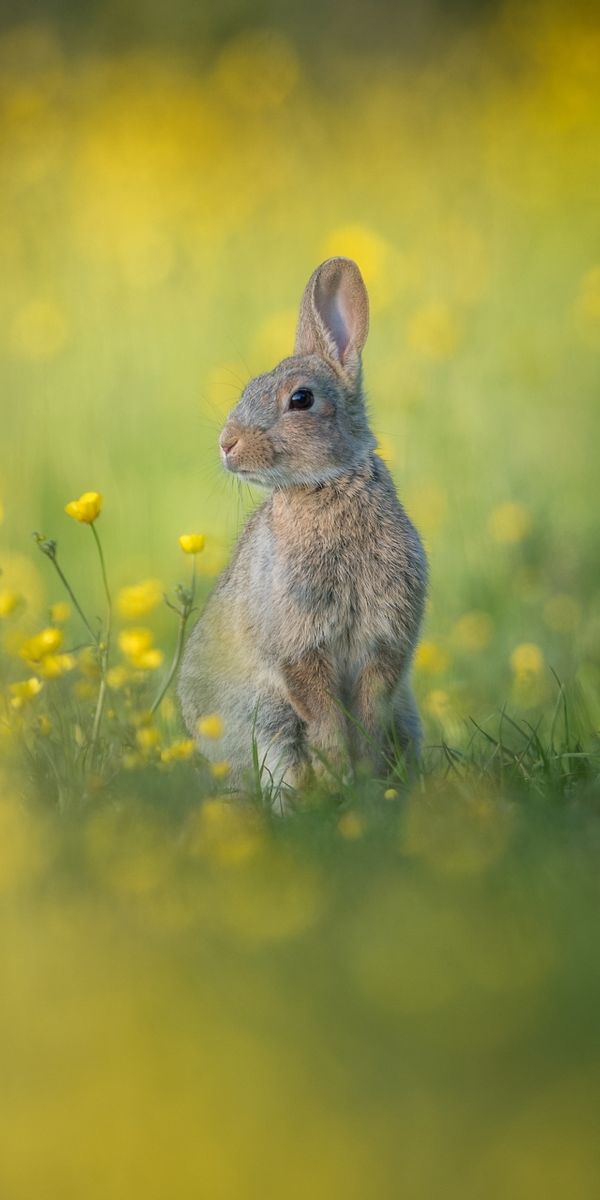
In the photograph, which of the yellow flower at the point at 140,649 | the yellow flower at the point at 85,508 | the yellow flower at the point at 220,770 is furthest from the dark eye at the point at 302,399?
the yellow flower at the point at 220,770

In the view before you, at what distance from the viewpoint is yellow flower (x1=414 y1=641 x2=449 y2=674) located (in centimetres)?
507

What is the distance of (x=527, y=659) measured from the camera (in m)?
5.13

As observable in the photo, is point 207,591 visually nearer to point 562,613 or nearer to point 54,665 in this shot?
point 562,613

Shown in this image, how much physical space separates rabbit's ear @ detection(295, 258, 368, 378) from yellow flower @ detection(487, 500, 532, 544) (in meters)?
1.90

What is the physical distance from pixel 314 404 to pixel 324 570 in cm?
45

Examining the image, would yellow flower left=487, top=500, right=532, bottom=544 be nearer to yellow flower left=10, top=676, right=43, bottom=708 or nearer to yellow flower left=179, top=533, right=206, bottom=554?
yellow flower left=179, top=533, right=206, bottom=554

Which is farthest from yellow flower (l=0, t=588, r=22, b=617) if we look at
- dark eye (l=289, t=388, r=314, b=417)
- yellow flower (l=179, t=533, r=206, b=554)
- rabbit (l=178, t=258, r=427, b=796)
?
dark eye (l=289, t=388, r=314, b=417)

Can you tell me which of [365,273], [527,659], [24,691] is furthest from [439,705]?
[365,273]

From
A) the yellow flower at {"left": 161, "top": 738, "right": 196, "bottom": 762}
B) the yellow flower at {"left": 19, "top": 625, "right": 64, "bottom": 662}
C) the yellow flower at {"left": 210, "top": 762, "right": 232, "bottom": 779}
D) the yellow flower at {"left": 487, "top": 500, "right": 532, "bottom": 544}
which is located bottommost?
the yellow flower at {"left": 210, "top": 762, "right": 232, "bottom": 779}

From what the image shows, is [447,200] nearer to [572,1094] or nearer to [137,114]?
[137,114]

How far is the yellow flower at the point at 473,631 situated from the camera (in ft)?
18.0

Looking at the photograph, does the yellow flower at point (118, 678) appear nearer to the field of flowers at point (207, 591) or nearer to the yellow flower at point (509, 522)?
the field of flowers at point (207, 591)

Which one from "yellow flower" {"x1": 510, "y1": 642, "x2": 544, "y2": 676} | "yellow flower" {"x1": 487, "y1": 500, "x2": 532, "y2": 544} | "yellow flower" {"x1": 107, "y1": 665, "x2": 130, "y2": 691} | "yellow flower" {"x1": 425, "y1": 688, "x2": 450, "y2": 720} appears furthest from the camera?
"yellow flower" {"x1": 487, "y1": 500, "x2": 532, "y2": 544}

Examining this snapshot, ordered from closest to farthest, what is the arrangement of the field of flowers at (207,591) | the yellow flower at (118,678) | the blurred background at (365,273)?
the field of flowers at (207,591), the yellow flower at (118,678), the blurred background at (365,273)
